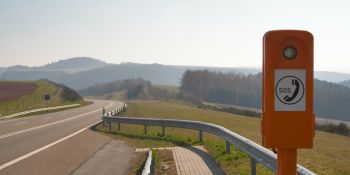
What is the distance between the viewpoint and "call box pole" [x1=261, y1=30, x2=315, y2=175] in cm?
409

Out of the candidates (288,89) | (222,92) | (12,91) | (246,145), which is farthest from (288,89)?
(222,92)

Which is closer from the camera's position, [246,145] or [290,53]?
[290,53]

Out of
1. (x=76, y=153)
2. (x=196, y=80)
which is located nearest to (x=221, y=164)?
(x=76, y=153)

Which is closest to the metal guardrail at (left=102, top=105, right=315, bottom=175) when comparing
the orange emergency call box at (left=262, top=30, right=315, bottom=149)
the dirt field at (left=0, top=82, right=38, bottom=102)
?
the orange emergency call box at (left=262, top=30, right=315, bottom=149)

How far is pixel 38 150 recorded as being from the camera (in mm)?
17594

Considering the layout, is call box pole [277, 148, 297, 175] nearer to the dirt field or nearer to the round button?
the round button

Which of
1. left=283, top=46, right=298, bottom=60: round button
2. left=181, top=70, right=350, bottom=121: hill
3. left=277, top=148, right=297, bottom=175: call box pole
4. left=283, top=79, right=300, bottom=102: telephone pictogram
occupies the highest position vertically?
left=283, top=46, right=298, bottom=60: round button

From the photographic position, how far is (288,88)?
13.5 ft

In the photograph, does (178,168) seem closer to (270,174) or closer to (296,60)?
(270,174)

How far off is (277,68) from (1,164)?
11.7 m

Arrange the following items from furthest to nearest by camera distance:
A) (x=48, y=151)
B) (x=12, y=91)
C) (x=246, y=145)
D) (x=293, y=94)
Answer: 1. (x=12, y=91)
2. (x=48, y=151)
3. (x=246, y=145)
4. (x=293, y=94)

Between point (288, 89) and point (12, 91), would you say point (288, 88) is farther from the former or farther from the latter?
point (12, 91)

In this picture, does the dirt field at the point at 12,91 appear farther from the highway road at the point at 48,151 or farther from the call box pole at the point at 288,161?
the call box pole at the point at 288,161

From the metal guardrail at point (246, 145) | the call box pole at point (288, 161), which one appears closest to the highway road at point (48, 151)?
the metal guardrail at point (246, 145)
